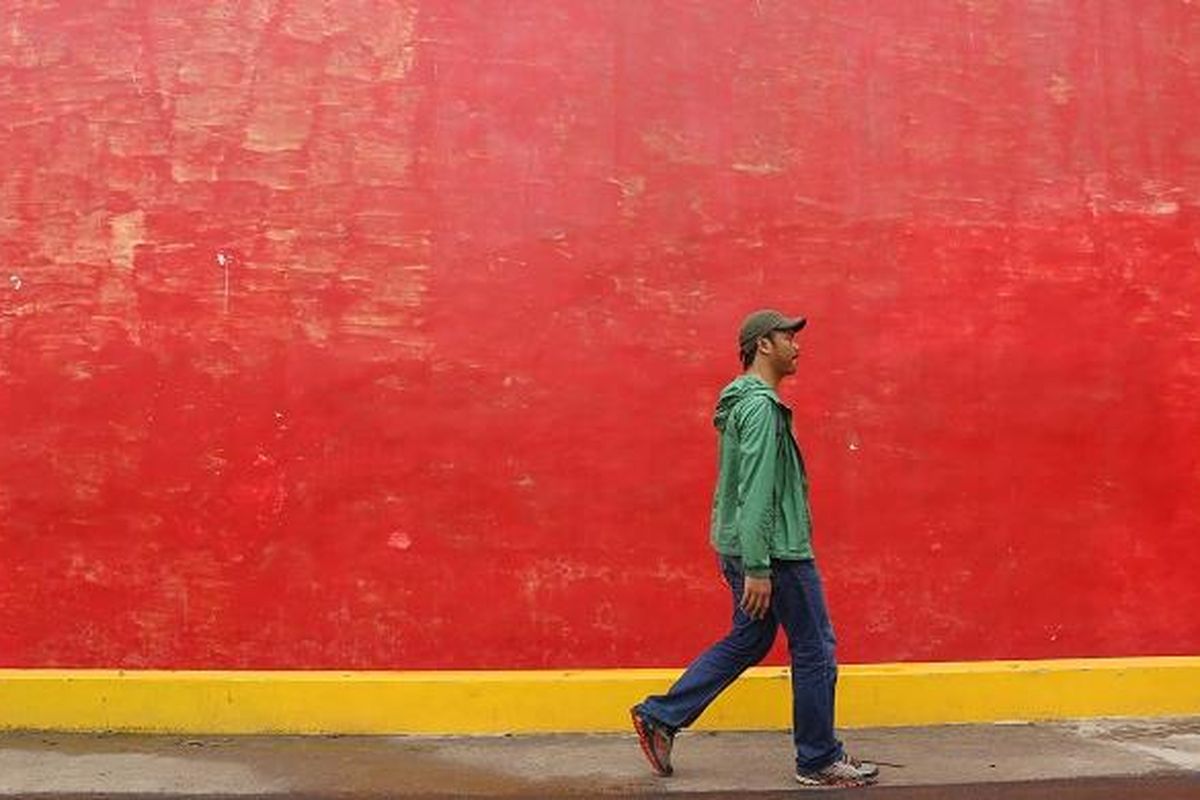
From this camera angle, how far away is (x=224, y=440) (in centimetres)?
548

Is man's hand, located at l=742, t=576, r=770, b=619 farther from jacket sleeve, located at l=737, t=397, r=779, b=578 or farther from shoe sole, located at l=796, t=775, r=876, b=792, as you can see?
shoe sole, located at l=796, t=775, r=876, b=792

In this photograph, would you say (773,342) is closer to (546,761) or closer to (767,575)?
(767,575)

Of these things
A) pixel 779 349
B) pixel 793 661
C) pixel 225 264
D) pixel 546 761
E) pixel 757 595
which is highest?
pixel 225 264

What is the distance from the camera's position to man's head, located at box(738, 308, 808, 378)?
469 cm

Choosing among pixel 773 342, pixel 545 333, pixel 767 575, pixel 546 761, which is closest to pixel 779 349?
pixel 773 342

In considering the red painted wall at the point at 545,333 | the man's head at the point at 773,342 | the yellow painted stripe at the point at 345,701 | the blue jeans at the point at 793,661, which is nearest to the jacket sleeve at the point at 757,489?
the blue jeans at the point at 793,661

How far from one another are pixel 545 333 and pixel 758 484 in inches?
58.3

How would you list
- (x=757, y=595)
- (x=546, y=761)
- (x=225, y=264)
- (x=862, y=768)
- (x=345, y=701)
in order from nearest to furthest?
(x=757, y=595)
(x=862, y=768)
(x=546, y=761)
(x=345, y=701)
(x=225, y=264)

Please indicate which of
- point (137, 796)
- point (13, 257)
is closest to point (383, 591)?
point (137, 796)

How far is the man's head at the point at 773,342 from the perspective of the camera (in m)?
4.69

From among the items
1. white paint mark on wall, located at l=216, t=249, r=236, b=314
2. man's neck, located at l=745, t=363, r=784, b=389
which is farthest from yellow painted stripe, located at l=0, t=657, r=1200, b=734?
white paint mark on wall, located at l=216, t=249, r=236, b=314

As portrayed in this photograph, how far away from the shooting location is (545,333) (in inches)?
218

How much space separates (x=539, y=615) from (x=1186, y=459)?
2927 millimetres

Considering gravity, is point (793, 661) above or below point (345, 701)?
above
